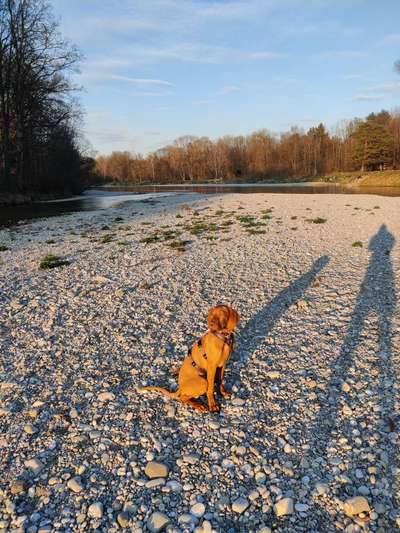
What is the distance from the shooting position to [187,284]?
9781 mm

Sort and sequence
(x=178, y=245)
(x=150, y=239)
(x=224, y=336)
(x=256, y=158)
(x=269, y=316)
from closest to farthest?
(x=224, y=336), (x=269, y=316), (x=178, y=245), (x=150, y=239), (x=256, y=158)

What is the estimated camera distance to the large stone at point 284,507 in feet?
10.9

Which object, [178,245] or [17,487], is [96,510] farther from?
[178,245]

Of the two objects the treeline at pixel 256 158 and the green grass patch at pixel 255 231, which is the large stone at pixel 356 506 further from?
the treeline at pixel 256 158

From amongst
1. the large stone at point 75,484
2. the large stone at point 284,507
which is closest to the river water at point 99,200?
the large stone at point 75,484

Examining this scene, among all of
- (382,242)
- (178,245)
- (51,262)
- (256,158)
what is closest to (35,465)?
(51,262)

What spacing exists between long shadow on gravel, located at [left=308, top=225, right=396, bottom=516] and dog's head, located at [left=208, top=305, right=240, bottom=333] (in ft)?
5.25

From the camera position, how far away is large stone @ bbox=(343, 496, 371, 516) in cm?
329

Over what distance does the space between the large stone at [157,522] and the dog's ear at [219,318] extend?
1853mm

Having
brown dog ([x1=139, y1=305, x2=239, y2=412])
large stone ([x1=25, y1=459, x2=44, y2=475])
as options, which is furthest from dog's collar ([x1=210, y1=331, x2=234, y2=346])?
large stone ([x1=25, y1=459, x2=44, y2=475])

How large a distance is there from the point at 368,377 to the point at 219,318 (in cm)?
278

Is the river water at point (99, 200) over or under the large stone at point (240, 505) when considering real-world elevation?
over

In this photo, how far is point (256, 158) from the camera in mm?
114625

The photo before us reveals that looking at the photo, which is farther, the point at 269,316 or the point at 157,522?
the point at 269,316
